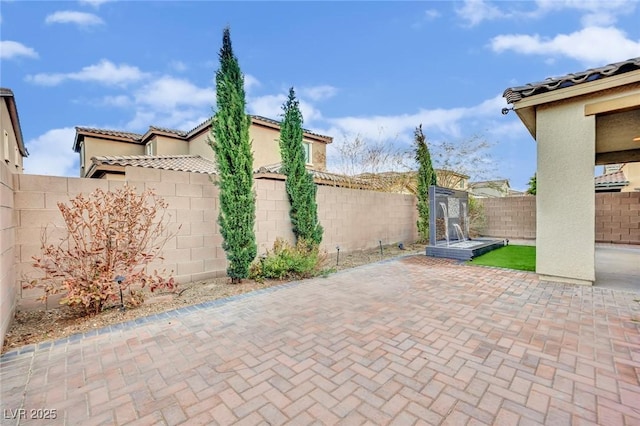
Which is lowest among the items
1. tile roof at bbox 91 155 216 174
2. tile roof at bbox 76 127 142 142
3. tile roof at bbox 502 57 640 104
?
tile roof at bbox 91 155 216 174

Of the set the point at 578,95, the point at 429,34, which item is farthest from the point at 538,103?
the point at 429,34

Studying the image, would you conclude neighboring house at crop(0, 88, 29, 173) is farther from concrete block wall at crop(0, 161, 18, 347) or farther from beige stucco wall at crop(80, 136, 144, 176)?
concrete block wall at crop(0, 161, 18, 347)

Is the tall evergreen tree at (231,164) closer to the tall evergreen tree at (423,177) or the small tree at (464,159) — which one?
the tall evergreen tree at (423,177)

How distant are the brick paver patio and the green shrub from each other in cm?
172

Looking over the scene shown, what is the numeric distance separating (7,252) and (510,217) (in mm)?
19017

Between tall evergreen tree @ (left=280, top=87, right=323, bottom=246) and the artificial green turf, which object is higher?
tall evergreen tree @ (left=280, top=87, right=323, bottom=246)

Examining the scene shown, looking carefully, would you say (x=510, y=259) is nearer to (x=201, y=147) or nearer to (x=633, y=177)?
(x=201, y=147)

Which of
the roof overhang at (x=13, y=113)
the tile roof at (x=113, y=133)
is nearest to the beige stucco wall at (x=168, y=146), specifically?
the tile roof at (x=113, y=133)

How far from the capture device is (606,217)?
13.1 metres

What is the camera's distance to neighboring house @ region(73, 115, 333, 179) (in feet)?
48.4

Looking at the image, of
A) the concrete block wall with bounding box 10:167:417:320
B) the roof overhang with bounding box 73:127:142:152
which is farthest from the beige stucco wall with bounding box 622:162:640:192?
the roof overhang with bounding box 73:127:142:152

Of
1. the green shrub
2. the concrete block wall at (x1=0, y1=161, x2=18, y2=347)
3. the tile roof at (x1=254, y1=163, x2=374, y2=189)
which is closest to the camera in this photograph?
the concrete block wall at (x1=0, y1=161, x2=18, y2=347)

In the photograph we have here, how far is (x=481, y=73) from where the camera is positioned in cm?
1842

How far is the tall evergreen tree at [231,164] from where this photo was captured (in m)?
6.54
